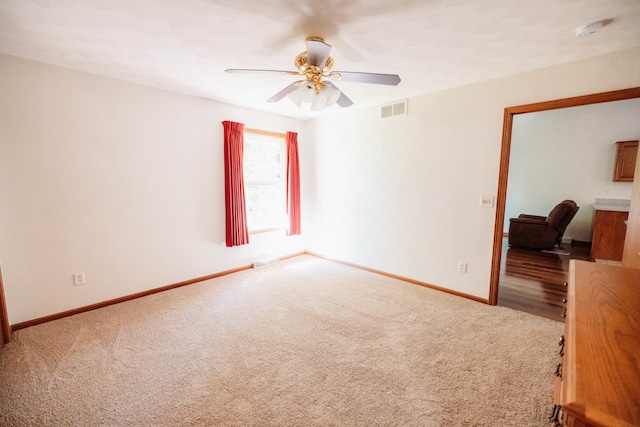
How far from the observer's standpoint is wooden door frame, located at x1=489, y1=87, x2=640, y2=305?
83.7 inches

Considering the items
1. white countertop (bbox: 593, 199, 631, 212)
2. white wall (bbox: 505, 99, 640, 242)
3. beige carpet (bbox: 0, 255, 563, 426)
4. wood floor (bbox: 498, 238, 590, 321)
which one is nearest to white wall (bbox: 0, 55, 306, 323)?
beige carpet (bbox: 0, 255, 563, 426)

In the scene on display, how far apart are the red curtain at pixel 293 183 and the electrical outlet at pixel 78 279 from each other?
2.60 m

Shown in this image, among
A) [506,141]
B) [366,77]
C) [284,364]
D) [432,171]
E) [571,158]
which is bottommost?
[284,364]

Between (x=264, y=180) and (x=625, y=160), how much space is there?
6.51 metres

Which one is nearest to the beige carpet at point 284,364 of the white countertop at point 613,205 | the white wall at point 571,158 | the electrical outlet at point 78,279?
the electrical outlet at point 78,279

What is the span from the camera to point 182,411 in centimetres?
149

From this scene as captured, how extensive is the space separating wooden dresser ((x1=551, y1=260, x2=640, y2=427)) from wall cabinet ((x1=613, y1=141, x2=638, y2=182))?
5404 millimetres

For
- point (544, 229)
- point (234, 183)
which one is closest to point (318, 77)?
point (234, 183)

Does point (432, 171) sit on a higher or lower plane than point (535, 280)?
higher

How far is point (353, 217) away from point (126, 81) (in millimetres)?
3227

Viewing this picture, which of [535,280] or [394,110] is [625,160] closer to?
[535,280]

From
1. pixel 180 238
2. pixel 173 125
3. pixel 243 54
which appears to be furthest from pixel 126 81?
pixel 180 238

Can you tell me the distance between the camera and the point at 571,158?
17.7ft

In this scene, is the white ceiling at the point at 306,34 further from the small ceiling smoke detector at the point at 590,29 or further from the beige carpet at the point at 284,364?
the beige carpet at the point at 284,364
